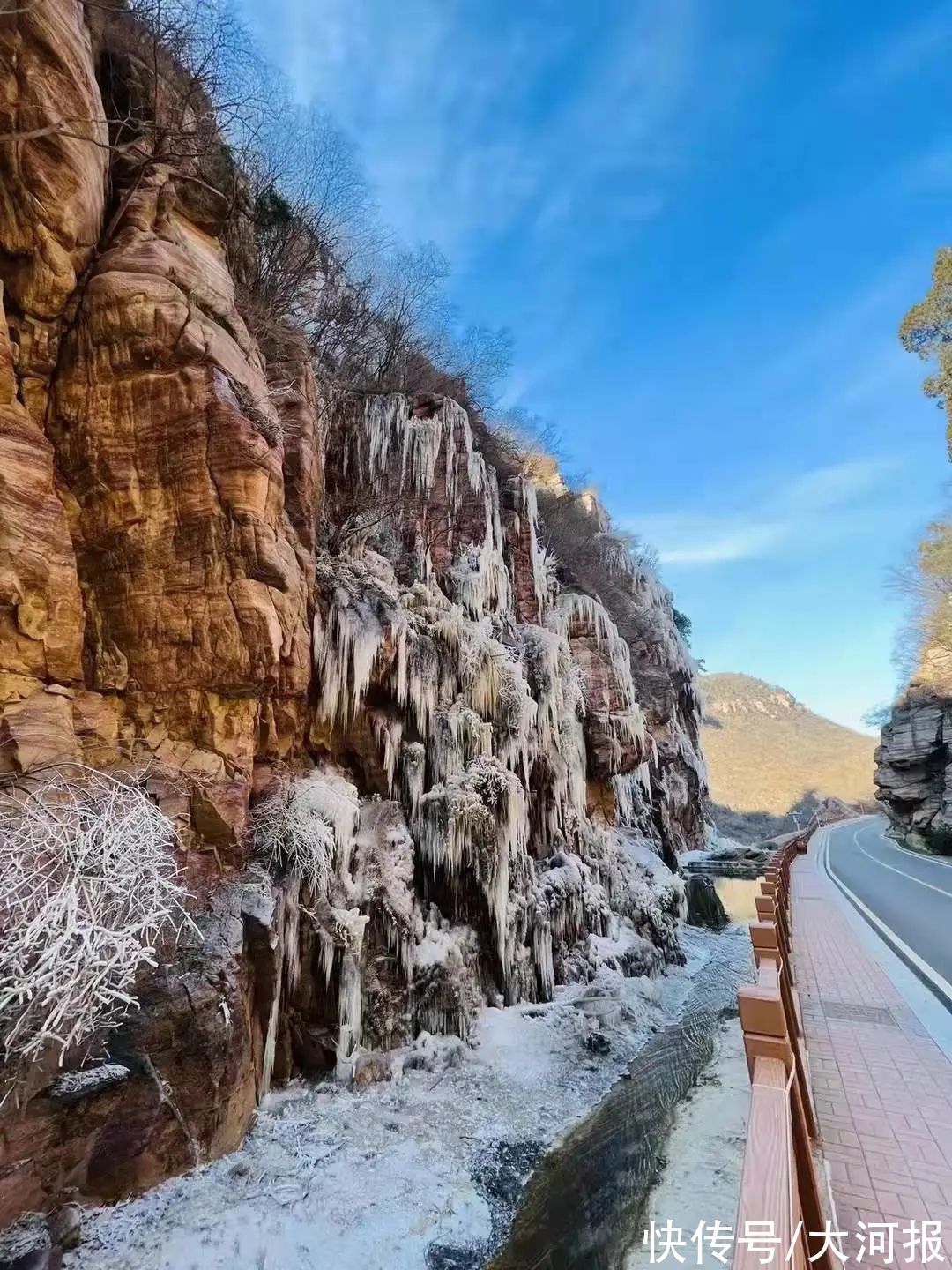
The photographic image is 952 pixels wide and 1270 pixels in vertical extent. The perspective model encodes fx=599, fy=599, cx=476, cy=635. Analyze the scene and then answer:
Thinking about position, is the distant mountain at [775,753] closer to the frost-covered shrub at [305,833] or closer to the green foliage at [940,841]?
the green foliage at [940,841]

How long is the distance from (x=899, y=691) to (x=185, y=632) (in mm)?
32102

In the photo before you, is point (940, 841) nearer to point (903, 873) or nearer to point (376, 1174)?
point (903, 873)

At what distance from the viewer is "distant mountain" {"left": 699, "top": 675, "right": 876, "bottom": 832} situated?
53312 mm

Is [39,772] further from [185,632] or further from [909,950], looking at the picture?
[909,950]

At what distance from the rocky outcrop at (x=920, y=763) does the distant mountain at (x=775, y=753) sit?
1905 cm

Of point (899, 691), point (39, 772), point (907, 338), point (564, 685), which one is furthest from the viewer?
point (899, 691)

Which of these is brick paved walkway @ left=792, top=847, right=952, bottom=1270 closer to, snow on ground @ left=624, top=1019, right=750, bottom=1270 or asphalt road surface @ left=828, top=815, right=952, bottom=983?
snow on ground @ left=624, top=1019, right=750, bottom=1270

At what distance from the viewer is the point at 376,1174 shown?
4.78 metres

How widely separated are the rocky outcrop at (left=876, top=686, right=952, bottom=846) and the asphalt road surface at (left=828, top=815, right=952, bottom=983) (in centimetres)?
158

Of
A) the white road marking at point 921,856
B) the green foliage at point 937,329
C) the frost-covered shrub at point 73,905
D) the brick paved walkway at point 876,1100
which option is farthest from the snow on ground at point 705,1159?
the white road marking at point 921,856

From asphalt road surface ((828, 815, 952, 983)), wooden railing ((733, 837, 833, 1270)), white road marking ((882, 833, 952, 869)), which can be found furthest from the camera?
white road marking ((882, 833, 952, 869))

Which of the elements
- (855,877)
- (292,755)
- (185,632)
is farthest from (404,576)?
(855,877)

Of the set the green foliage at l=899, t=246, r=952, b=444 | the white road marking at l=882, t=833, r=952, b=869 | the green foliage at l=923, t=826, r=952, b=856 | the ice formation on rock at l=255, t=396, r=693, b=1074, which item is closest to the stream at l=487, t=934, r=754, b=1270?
the ice formation on rock at l=255, t=396, r=693, b=1074

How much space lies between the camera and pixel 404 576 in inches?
371
